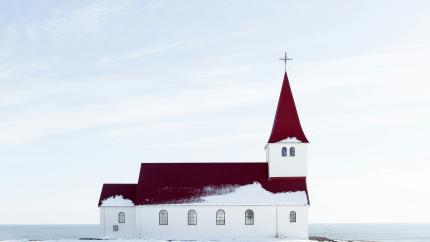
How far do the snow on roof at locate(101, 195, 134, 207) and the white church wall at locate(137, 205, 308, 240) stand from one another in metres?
3.42

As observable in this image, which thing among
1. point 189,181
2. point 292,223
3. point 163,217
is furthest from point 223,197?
point 292,223

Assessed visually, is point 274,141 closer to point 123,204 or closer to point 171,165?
point 171,165

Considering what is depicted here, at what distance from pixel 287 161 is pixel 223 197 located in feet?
23.8

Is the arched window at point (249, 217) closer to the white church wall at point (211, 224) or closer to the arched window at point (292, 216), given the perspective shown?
the white church wall at point (211, 224)

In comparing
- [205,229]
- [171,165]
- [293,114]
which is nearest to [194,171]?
[171,165]

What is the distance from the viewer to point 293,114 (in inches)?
2702

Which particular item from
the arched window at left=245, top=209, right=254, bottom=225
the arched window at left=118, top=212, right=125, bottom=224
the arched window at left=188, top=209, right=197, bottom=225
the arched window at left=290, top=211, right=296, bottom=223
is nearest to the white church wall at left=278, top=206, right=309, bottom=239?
the arched window at left=290, top=211, right=296, bottom=223

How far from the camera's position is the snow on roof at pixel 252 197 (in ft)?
215

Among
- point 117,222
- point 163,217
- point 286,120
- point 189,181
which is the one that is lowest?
point 117,222

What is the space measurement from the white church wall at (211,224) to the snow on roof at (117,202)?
3416 millimetres

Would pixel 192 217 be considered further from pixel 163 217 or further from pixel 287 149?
pixel 287 149

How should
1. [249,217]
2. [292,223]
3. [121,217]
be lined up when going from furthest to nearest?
[121,217], [249,217], [292,223]

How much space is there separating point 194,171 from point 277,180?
864 centimetres

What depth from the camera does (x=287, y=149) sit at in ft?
222
